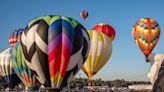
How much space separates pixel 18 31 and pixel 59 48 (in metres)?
34.2

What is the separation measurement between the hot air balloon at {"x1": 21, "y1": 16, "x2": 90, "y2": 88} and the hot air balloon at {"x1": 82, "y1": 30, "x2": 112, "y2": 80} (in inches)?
568

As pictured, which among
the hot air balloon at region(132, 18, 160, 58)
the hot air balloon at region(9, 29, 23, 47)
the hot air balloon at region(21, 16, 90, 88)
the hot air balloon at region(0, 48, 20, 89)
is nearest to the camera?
the hot air balloon at region(21, 16, 90, 88)

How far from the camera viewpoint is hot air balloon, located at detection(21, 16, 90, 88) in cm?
2202

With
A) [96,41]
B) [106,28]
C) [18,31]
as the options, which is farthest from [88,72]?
[18,31]

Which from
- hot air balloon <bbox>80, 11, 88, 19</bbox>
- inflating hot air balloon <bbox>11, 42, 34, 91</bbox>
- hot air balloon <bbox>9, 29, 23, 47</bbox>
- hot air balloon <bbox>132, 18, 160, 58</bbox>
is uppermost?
hot air balloon <bbox>80, 11, 88, 19</bbox>

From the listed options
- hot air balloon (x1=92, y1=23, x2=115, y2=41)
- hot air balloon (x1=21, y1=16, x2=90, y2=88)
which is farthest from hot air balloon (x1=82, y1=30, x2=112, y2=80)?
hot air balloon (x1=21, y1=16, x2=90, y2=88)

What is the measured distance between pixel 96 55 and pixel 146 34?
1236 centimetres

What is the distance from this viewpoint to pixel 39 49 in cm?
2211

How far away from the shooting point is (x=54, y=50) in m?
22.0

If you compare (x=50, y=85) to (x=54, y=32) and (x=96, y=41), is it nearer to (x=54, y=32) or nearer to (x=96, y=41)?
(x=54, y=32)

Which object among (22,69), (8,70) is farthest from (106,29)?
(22,69)

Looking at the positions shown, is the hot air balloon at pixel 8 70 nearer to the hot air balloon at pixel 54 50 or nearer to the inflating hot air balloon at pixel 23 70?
the inflating hot air balloon at pixel 23 70

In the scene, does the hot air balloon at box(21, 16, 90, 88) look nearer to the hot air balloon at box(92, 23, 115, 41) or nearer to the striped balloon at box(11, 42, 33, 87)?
the striped balloon at box(11, 42, 33, 87)

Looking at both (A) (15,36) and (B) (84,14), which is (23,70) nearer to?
(B) (84,14)
